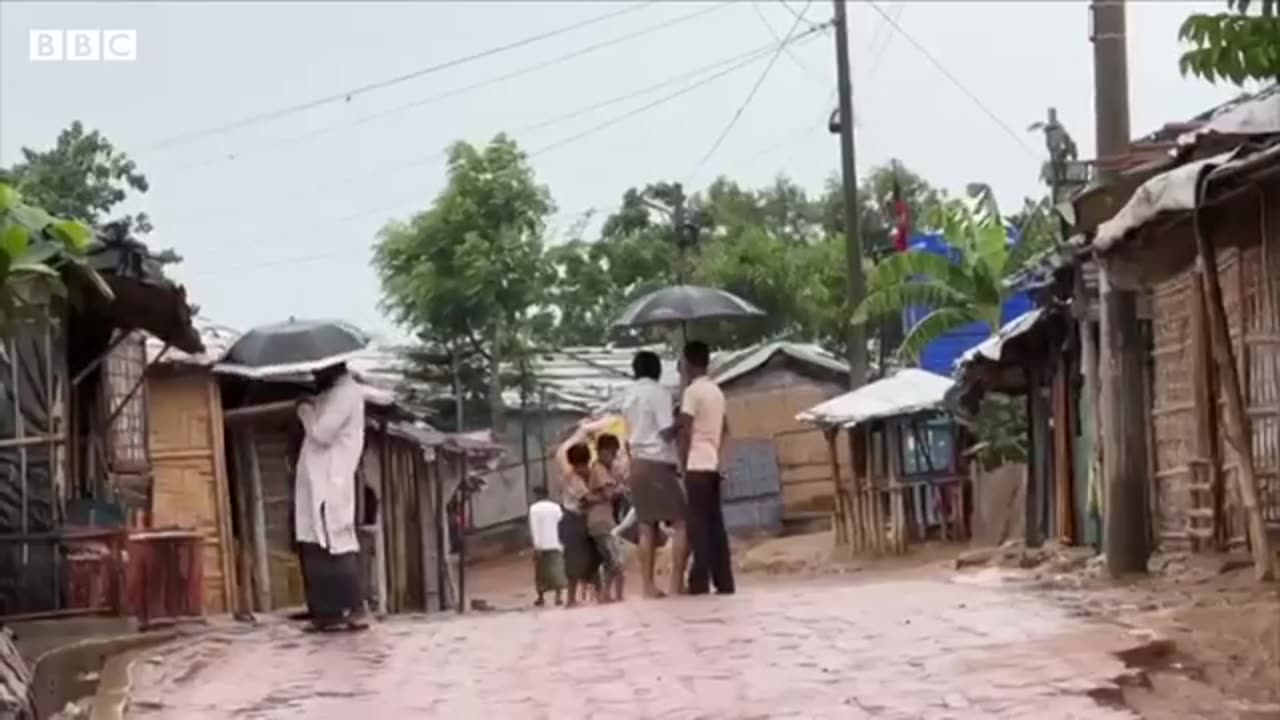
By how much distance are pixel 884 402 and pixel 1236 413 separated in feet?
64.1

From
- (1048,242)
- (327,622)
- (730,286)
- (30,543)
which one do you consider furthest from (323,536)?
(730,286)

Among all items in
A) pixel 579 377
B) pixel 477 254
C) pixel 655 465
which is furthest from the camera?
pixel 579 377

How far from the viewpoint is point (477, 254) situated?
3947 centimetres

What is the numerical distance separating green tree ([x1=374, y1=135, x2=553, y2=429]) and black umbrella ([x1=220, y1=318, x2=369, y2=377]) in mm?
25366

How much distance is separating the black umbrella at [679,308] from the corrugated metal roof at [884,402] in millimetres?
9618

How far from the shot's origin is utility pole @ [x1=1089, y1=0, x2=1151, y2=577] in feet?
46.4

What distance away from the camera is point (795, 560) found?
33562 mm

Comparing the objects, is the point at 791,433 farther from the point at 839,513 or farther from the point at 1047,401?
the point at 1047,401

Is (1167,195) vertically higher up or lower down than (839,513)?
higher up

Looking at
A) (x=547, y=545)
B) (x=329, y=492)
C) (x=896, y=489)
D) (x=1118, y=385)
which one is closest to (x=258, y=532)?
(x=547, y=545)

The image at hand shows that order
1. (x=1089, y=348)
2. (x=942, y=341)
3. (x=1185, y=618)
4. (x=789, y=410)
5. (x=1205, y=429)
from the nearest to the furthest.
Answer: (x=1185, y=618) → (x=1205, y=429) → (x=1089, y=348) → (x=789, y=410) → (x=942, y=341)

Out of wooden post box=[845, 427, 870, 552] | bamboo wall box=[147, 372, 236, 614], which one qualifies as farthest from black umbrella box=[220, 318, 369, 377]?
wooden post box=[845, 427, 870, 552]

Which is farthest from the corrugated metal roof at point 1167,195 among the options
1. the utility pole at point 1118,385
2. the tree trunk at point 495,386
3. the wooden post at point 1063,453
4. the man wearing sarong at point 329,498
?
the tree trunk at point 495,386

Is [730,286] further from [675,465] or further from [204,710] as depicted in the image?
[204,710]
